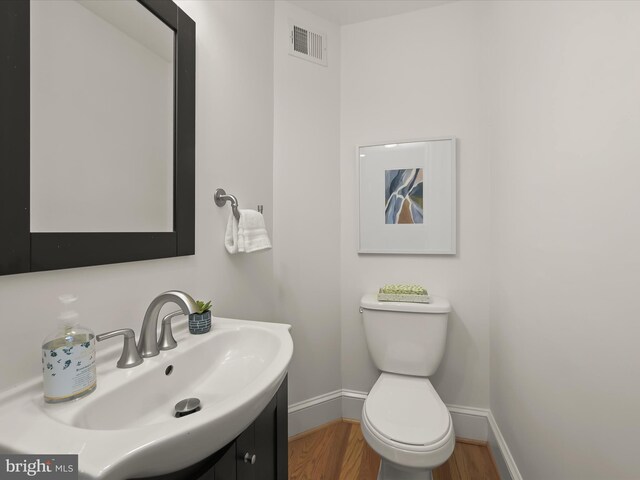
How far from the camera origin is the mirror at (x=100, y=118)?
632mm

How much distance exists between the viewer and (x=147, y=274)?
0.88m

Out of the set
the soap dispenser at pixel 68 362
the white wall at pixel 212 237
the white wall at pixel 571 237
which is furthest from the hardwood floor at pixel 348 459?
the soap dispenser at pixel 68 362

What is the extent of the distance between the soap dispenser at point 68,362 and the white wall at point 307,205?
1003 mm

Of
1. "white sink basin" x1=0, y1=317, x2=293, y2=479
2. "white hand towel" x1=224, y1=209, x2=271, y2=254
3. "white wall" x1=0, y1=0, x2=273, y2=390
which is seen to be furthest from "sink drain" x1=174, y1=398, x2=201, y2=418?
"white hand towel" x1=224, y1=209, x2=271, y2=254

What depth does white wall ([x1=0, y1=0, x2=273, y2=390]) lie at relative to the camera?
0.60m

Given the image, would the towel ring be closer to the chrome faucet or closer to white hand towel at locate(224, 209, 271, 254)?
white hand towel at locate(224, 209, 271, 254)

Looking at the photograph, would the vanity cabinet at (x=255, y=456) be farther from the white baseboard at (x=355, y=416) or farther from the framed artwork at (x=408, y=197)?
the framed artwork at (x=408, y=197)

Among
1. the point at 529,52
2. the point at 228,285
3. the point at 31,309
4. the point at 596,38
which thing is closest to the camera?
the point at 31,309

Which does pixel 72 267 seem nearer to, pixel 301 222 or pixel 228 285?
pixel 228 285

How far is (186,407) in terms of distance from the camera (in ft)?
2.35

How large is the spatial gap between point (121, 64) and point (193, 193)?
0.41 metres

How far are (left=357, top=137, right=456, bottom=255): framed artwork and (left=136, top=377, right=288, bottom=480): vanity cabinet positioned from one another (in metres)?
1.02

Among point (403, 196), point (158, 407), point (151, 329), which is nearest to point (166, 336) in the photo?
point (151, 329)

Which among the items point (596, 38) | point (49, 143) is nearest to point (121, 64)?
point (49, 143)
